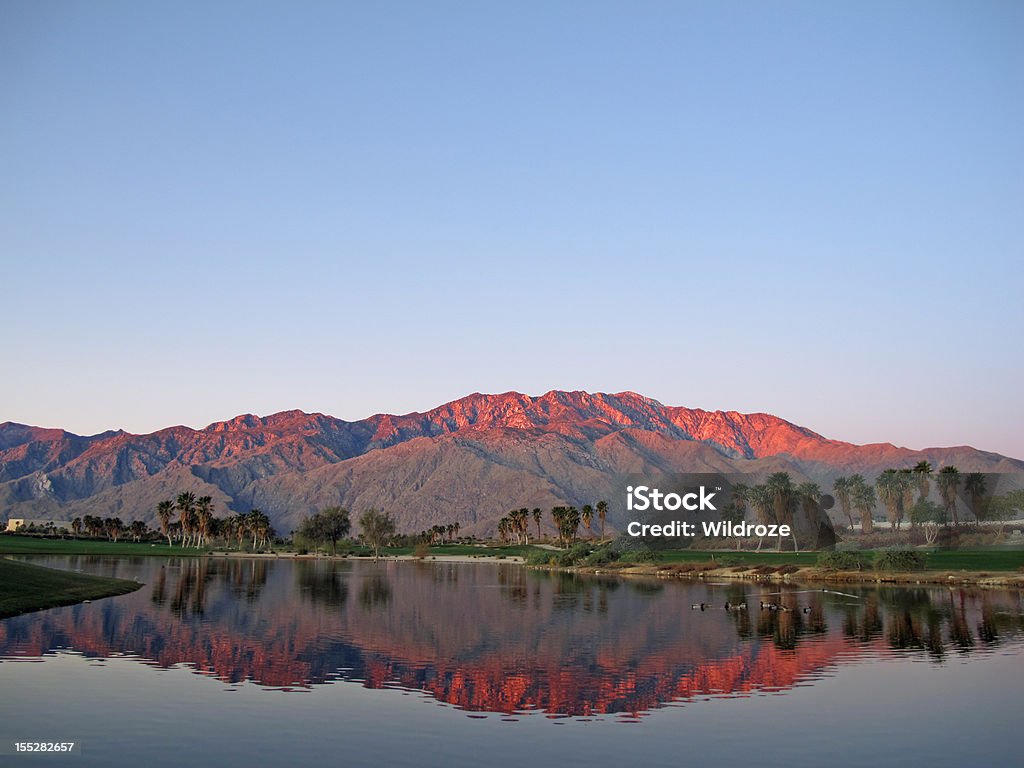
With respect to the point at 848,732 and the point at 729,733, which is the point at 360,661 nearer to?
the point at 729,733

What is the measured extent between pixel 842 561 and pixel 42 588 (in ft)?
295

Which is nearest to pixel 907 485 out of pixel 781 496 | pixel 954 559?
pixel 781 496

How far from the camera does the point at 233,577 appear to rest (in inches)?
4102

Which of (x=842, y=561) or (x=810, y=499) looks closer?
(x=842, y=561)

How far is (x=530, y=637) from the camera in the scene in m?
50.0

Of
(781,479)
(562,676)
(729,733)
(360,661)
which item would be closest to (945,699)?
(729,733)

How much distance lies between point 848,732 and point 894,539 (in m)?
166

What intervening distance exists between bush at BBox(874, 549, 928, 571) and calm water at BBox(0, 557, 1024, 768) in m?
38.5

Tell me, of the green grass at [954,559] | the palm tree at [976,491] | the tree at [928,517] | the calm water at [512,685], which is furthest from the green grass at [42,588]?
the tree at [928,517]

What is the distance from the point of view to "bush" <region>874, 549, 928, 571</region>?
103 meters

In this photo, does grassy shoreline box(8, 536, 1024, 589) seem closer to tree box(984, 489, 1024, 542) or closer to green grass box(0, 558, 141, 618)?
tree box(984, 489, 1024, 542)

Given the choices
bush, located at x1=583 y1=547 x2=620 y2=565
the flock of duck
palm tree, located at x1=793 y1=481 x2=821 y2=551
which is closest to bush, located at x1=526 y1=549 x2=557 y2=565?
bush, located at x1=583 y1=547 x2=620 y2=565

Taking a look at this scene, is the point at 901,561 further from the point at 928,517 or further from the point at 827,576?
the point at 928,517

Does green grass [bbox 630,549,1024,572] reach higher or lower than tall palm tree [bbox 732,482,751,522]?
lower
